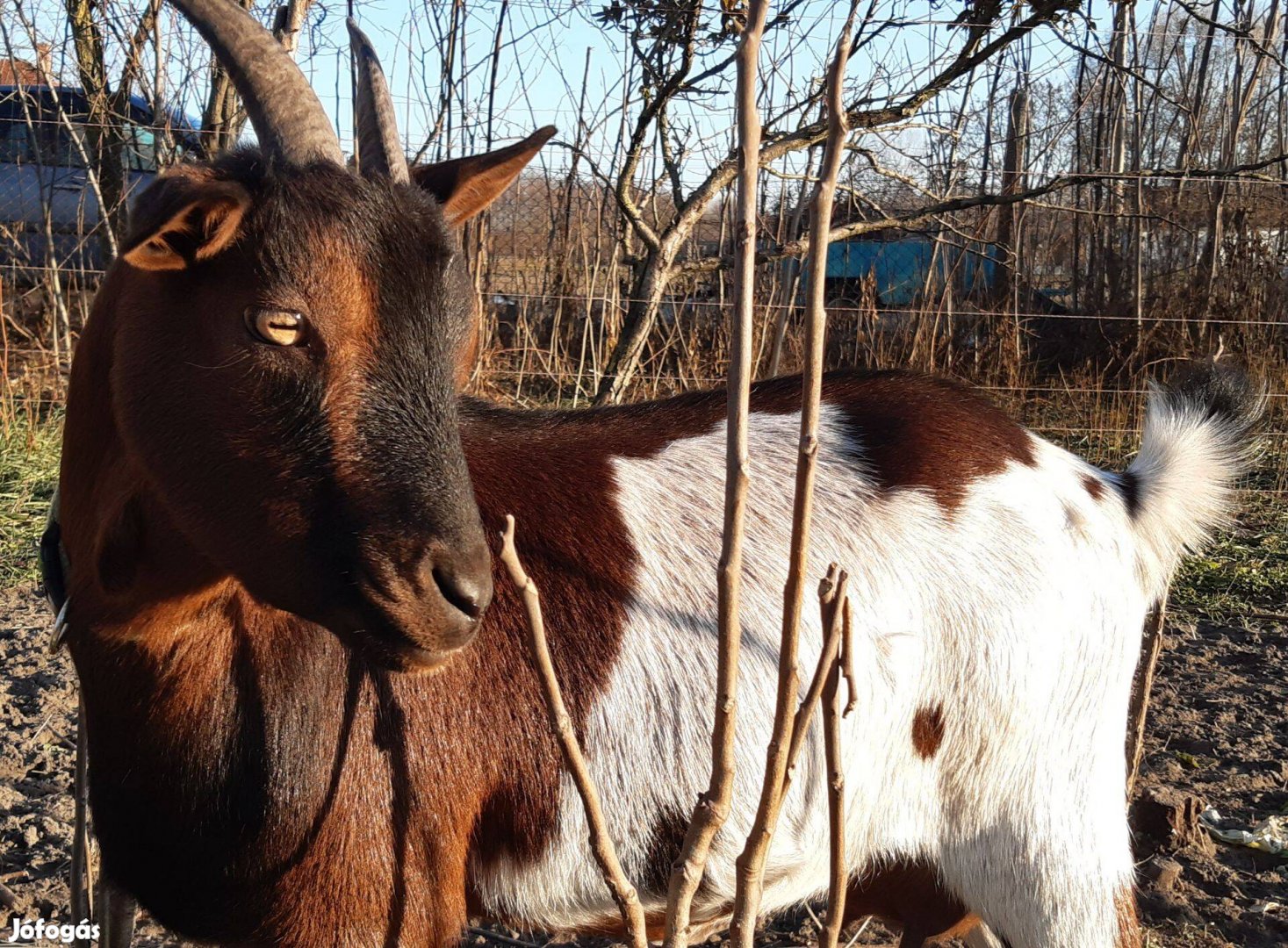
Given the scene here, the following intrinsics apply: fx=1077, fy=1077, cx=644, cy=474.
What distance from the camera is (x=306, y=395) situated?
1791 mm

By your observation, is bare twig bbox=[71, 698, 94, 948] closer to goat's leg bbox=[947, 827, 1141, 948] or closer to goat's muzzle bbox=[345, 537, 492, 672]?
goat's muzzle bbox=[345, 537, 492, 672]

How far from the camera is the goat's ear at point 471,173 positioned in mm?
2270

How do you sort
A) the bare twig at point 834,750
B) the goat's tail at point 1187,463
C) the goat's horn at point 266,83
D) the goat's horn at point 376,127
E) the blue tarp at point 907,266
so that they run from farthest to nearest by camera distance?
the blue tarp at point 907,266 → the goat's tail at point 1187,463 → the goat's horn at point 376,127 → the goat's horn at point 266,83 → the bare twig at point 834,750

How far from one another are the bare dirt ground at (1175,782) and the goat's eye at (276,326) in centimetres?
209

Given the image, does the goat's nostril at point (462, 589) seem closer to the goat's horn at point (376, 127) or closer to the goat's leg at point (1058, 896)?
the goat's horn at point (376, 127)

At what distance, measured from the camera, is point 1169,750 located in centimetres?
448

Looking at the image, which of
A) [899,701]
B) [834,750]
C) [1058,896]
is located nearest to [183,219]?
[834,750]

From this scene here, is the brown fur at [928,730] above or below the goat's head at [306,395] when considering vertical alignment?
below

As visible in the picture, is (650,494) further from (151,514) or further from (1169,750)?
(1169,750)

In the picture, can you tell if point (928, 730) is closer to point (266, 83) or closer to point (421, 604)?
point (421, 604)

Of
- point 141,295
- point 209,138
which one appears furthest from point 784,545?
point 209,138

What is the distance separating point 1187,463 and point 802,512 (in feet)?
6.92

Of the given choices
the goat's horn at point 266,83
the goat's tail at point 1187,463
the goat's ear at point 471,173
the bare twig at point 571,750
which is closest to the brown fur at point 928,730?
the goat's tail at point 1187,463

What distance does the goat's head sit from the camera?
1699 millimetres
